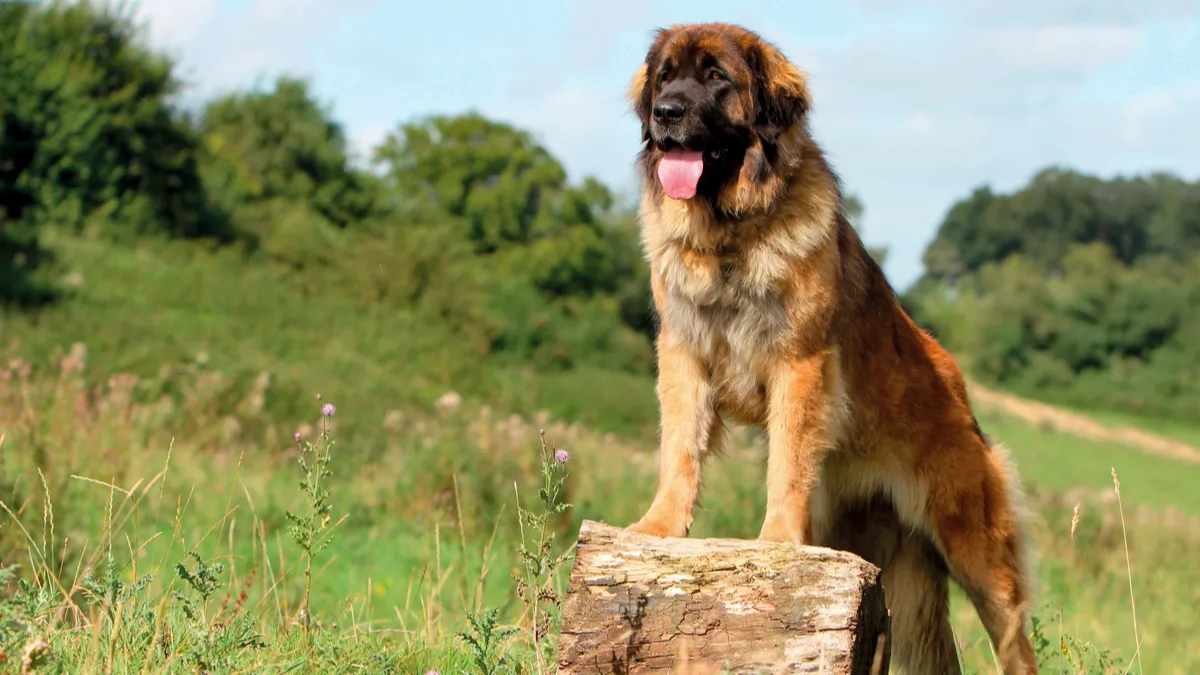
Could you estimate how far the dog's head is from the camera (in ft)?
14.9

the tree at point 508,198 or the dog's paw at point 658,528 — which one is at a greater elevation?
the tree at point 508,198

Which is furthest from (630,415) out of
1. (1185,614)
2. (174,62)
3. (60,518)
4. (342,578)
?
(60,518)

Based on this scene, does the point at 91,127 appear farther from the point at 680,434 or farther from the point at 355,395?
the point at 680,434

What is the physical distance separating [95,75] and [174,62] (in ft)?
9.40

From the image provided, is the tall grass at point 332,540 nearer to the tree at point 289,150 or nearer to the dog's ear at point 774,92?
the dog's ear at point 774,92

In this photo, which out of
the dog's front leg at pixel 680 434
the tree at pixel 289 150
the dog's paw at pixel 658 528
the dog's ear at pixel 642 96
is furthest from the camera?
the tree at pixel 289 150

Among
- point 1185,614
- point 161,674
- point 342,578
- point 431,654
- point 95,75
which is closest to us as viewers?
point 161,674

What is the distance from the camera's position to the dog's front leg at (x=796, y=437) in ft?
14.3

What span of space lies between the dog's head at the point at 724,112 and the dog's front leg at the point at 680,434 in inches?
26.1

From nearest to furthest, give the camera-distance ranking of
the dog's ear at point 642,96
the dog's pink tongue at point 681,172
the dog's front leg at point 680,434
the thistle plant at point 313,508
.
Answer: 1. the thistle plant at point 313,508
2. the dog's front leg at point 680,434
3. the dog's pink tongue at point 681,172
4. the dog's ear at point 642,96

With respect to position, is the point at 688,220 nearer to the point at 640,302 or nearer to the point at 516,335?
the point at 516,335

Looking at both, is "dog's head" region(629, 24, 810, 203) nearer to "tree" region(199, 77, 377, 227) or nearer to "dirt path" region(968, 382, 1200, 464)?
"tree" region(199, 77, 377, 227)

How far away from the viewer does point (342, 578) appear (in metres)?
8.92

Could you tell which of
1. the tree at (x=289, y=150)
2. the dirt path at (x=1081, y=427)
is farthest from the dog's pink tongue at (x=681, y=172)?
the dirt path at (x=1081, y=427)
